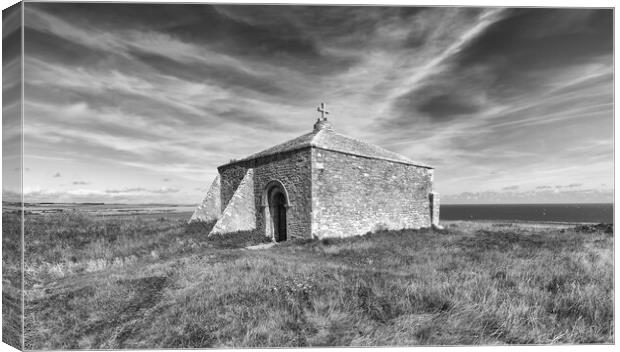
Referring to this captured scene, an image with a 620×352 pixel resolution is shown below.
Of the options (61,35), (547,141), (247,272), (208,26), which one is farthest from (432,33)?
(61,35)

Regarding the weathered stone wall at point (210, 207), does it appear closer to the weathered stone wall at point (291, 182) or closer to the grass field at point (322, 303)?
the weathered stone wall at point (291, 182)

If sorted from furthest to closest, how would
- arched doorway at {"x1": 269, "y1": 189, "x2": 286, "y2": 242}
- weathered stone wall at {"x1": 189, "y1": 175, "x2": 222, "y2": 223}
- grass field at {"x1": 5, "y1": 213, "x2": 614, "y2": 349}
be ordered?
1. weathered stone wall at {"x1": 189, "y1": 175, "x2": 222, "y2": 223}
2. arched doorway at {"x1": 269, "y1": 189, "x2": 286, "y2": 242}
3. grass field at {"x1": 5, "y1": 213, "x2": 614, "y2": 349}

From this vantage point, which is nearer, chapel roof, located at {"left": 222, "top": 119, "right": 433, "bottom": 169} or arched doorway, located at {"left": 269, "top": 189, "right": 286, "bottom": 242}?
chapel roof, located at {"left": 222, "top": 119, "right": 433, "bottom": 169}

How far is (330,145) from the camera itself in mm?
12484

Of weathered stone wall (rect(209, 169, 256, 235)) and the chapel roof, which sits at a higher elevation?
the chapel roof

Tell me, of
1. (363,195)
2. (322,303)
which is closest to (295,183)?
(363,195)

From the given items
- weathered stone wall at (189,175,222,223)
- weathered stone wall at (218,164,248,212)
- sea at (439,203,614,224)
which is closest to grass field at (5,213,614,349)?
sea at (439,203,614,224)

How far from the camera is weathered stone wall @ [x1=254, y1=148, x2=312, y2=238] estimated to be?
11.7 m

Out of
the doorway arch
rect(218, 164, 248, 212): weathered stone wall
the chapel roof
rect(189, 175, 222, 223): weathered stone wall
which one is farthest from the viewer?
rect(189, 175, 222, 223): weathered stone wall

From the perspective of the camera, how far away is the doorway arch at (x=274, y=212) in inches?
534

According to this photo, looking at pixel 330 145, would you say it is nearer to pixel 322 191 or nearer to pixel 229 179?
pixel 322 191

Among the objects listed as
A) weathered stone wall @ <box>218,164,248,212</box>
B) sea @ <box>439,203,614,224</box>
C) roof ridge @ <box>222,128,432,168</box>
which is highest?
roof ridge @ <box>222,128,432,168</box>

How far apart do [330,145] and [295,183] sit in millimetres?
2152

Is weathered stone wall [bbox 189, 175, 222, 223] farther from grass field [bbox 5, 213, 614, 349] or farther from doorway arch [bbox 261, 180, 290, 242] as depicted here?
grass field [bbox 5, 213, 614, 349]
